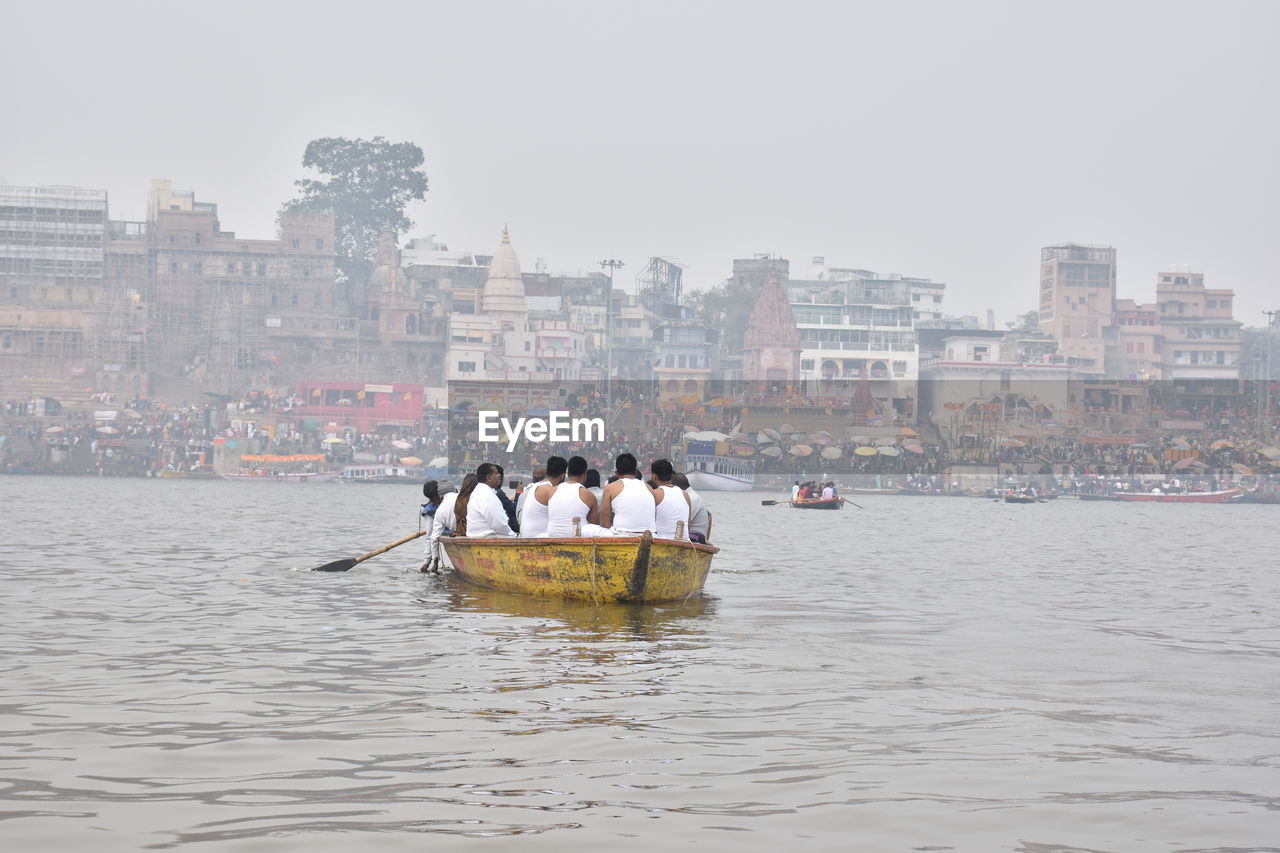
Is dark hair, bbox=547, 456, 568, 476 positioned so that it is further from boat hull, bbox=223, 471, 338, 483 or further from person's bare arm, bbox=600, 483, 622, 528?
boat hull, bbox=223, 471, 338, 483

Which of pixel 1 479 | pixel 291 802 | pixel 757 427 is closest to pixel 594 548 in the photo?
pixel 291 802

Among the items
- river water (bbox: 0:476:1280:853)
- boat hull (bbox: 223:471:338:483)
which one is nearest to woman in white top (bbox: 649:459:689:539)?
river water (bbox: 0:476:1280:853)

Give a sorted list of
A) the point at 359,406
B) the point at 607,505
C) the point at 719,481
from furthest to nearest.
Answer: the point at 359,406 → the point at 719,481 → the point at 607,505

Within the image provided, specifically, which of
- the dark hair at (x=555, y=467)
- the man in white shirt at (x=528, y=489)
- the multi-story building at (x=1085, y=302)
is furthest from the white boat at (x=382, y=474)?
the dark hair at (x=555, y=467)

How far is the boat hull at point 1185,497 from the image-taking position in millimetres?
86000

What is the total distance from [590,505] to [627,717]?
651 cm

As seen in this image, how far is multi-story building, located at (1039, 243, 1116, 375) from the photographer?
125 metres

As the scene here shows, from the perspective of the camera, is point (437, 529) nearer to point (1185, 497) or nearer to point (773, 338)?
point (1185, 497)

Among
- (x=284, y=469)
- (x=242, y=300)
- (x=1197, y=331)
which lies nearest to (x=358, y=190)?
(x=242, y=300)

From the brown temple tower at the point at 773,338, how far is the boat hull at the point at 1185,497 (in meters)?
35.5

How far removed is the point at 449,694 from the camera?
31.6 ft

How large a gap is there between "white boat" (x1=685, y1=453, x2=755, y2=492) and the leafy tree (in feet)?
186

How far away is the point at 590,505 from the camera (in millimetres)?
15250

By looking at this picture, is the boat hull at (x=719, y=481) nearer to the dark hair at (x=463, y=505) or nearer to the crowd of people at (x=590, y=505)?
the dark hair at (x=463, y=505)
